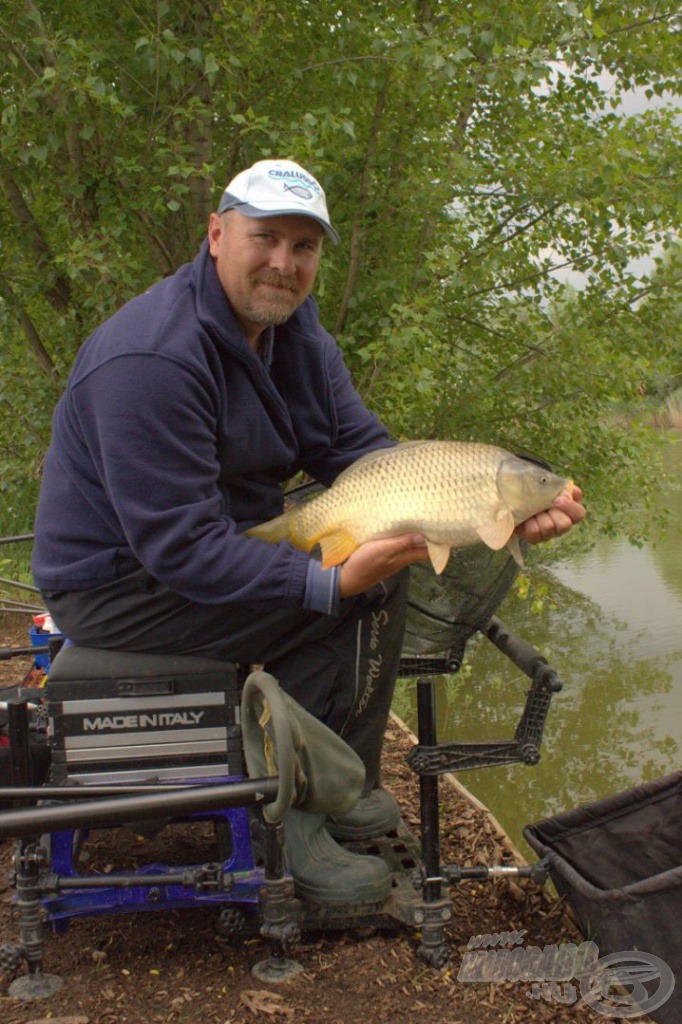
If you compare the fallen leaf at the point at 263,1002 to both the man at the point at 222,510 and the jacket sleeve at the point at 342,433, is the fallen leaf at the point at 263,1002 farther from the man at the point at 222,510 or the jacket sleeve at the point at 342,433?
the jacket sleeve at the point at 342,433

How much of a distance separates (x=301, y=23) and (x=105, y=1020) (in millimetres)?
3404

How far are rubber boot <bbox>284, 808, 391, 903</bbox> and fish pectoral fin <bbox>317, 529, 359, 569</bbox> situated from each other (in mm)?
445

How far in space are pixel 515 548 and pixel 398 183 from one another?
2537mm

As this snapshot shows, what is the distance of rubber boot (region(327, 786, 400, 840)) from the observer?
6.42ft

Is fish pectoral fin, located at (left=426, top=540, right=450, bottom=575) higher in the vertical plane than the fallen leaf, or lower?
higher

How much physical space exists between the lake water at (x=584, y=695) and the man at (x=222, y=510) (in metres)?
1.69

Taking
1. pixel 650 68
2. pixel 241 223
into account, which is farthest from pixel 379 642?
pixel 650 68

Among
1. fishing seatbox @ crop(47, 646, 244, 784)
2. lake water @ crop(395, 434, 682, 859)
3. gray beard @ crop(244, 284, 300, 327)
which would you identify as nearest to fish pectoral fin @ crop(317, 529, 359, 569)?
fishing seatbox @ crop(47, 646, 244, 784)

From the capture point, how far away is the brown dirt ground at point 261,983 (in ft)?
5.24

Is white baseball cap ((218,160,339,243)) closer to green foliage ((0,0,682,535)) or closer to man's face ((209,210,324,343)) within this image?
man's face ((209,210,324,343))

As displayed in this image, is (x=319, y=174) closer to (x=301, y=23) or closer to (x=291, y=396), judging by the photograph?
(x=301, y=23)

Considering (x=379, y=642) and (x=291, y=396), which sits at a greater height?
(x=291, y=396)

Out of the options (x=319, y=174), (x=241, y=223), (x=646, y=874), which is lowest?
(x=646, y=874)

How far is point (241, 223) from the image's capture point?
1791mm
